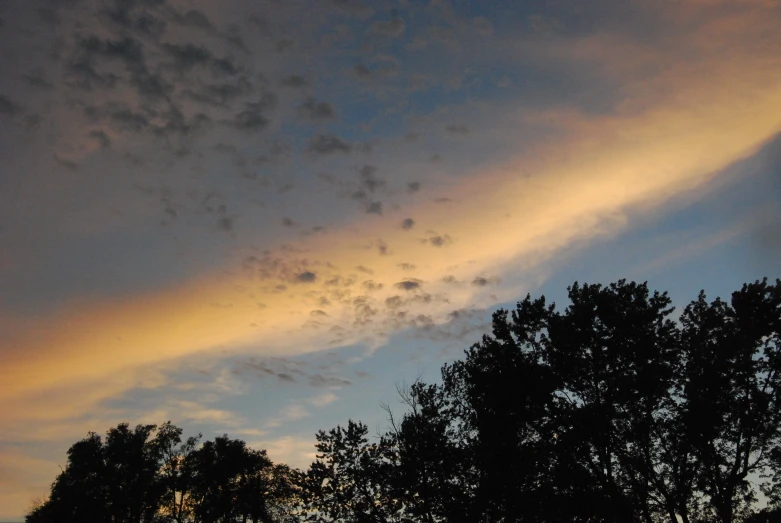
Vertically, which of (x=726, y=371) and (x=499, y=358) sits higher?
(x=499, y=358)

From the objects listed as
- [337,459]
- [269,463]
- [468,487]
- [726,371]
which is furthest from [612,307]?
[269,463]

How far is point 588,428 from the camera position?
31656 mm

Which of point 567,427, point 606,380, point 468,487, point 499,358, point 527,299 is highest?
point 527,299

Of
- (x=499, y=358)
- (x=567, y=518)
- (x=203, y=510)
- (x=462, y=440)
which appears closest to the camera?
(x=567, y=518)

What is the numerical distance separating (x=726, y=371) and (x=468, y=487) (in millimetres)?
18177

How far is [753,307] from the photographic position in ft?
108

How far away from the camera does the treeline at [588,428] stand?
3105 centimetres

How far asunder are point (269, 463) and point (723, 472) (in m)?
54.1

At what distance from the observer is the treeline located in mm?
31047

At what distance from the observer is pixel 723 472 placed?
104 feet

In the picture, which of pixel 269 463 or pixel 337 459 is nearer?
pixel 337 459

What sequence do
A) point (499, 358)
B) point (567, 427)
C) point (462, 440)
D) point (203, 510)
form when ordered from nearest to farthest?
point (567, 427) < point (499, 358) < point (462, 440) < point (203, 510)

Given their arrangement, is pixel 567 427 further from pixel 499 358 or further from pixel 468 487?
pixel 468 487

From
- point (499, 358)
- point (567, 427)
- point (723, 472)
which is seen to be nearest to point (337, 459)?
point (499, 358)
